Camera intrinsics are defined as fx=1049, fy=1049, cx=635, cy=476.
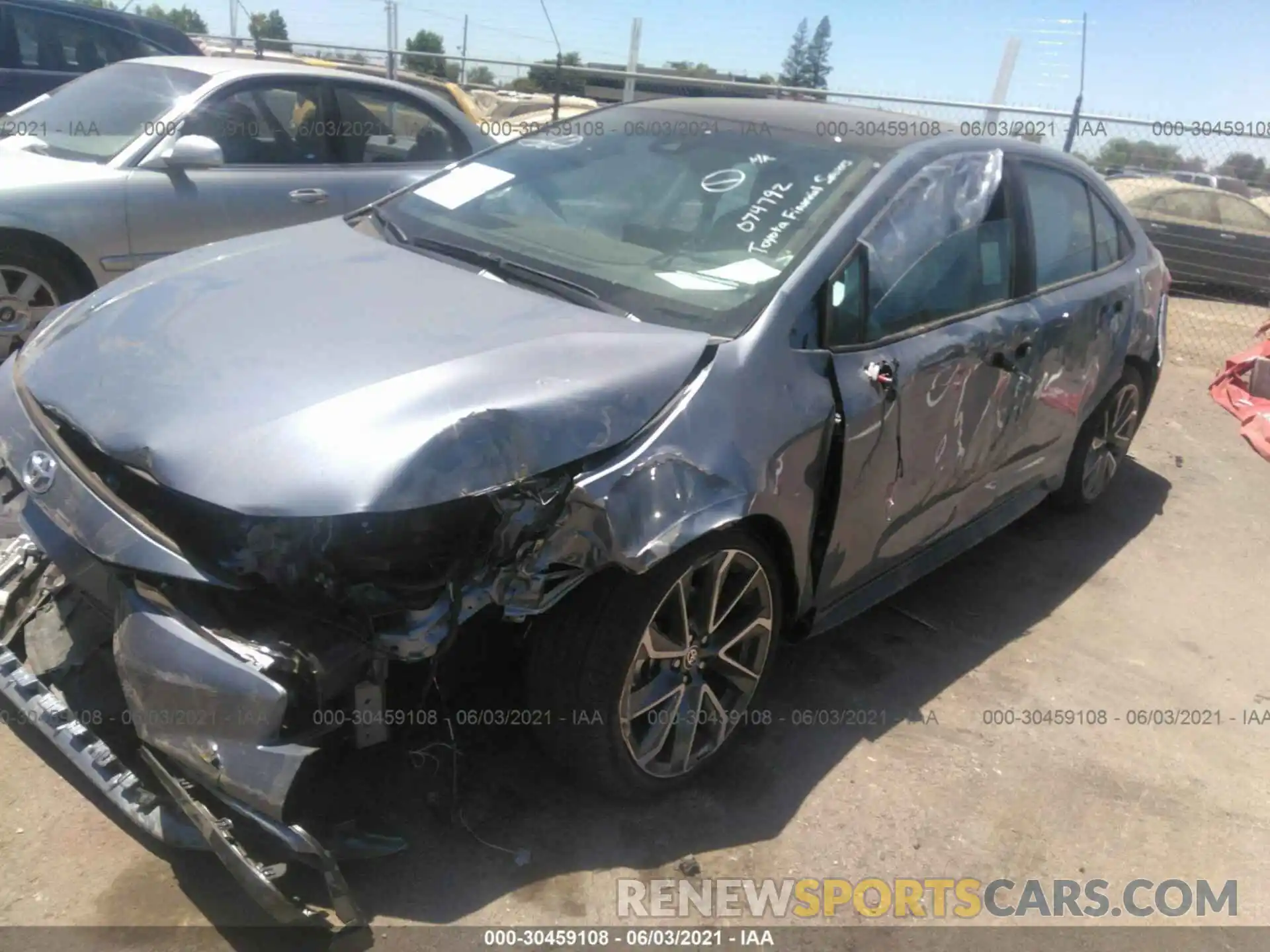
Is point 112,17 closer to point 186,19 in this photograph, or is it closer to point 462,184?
point 462,184

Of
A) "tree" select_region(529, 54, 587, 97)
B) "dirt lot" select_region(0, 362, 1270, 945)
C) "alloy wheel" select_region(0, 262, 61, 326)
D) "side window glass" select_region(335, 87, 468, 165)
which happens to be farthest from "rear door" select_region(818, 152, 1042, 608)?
"tree" select_region(529, 54, 587, 97)

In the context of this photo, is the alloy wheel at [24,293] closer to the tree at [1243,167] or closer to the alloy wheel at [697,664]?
the alloy wheel at [697,664]

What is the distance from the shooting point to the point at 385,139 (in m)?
6.44

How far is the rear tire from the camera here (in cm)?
480

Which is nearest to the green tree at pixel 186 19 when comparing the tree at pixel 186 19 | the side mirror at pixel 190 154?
the tree at pixel 186 19

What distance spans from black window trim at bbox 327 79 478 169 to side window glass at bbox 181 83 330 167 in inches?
3.5

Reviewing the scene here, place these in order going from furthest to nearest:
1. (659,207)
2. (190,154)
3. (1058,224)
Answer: (190,154), (1058,224), (659,207)

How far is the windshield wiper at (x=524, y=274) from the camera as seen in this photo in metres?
2.93

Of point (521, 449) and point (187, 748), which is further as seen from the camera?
point (521, 449)

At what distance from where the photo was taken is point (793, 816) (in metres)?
2.94

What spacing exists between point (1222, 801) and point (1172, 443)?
3.85 m

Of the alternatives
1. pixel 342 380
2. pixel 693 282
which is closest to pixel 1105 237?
pixel 693 282

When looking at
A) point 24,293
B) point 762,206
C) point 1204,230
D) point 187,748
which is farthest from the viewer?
point 1204,230

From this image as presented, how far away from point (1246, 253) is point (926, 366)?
9.85 metres
